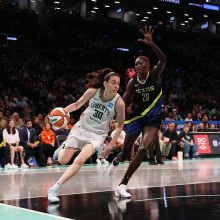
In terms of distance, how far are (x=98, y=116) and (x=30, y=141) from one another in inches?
294

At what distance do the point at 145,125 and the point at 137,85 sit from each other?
62 cm

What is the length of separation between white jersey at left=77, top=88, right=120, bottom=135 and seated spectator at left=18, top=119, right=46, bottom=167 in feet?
23.5

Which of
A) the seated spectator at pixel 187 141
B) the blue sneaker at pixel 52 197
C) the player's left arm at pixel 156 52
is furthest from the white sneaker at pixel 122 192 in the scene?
the seated spectator at pixel 187 141

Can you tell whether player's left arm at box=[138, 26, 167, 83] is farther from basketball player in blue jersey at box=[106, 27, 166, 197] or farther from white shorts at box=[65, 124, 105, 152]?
white shorts at box=[65, 124, 105, 152]

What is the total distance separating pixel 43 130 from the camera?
1271 cm

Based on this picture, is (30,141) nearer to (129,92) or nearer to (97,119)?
(129,92)

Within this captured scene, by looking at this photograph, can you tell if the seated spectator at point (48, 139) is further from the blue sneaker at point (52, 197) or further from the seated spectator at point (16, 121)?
the blue sneaker at point (52, 197)

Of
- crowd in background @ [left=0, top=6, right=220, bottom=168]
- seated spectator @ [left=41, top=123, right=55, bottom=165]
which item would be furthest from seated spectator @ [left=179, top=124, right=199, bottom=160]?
seated spectator @ [left=41, top=123, right=55, bottom=165]

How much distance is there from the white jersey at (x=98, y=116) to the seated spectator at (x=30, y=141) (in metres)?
7.16

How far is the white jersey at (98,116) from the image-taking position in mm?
5398

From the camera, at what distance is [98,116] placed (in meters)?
5.40

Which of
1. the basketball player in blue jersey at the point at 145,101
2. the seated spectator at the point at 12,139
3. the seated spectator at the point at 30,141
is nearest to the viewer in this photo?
the basketball player in blue jersey at the point at 145,101

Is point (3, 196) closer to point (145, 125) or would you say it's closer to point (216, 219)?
point (145, 125)

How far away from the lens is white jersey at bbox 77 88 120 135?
17.7ft
